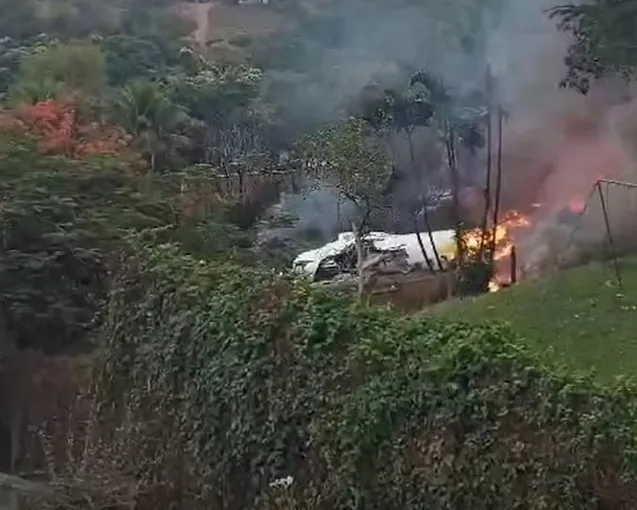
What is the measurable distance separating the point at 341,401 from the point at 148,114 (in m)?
11.5

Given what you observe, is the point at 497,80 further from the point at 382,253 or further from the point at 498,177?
the point at 382,253

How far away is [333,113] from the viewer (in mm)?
17953

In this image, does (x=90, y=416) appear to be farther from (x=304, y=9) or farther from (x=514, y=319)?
(x=304, y=9)

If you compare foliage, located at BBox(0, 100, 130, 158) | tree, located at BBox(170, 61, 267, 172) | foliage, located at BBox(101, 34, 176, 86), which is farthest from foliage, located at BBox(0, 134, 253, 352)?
foliage, located at BBox(101, 34, 176, 86)

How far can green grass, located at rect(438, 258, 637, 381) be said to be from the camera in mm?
7078

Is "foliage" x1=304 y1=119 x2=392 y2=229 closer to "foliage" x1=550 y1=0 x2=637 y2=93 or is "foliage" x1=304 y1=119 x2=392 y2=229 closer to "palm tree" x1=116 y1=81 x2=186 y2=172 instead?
"foliage" x1=550 y1=0 x2=637 y2=93

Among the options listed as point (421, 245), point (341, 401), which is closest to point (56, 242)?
point (341, 401)

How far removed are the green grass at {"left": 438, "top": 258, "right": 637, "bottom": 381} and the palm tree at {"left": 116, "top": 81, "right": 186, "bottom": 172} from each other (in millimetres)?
7059

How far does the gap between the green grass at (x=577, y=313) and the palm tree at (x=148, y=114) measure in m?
7.06

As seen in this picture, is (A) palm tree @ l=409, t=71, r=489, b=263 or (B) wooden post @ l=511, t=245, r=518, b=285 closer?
(B) wooden post @ l=511, t=245, r=518, b=285

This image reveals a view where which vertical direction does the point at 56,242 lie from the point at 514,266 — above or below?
above

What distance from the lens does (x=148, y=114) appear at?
16.2 metres

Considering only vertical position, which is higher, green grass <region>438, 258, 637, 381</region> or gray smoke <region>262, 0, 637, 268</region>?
gray smoke <region>262, 0, 637, 268</region>

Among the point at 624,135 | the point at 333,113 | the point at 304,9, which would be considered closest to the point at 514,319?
the point at 624,135
